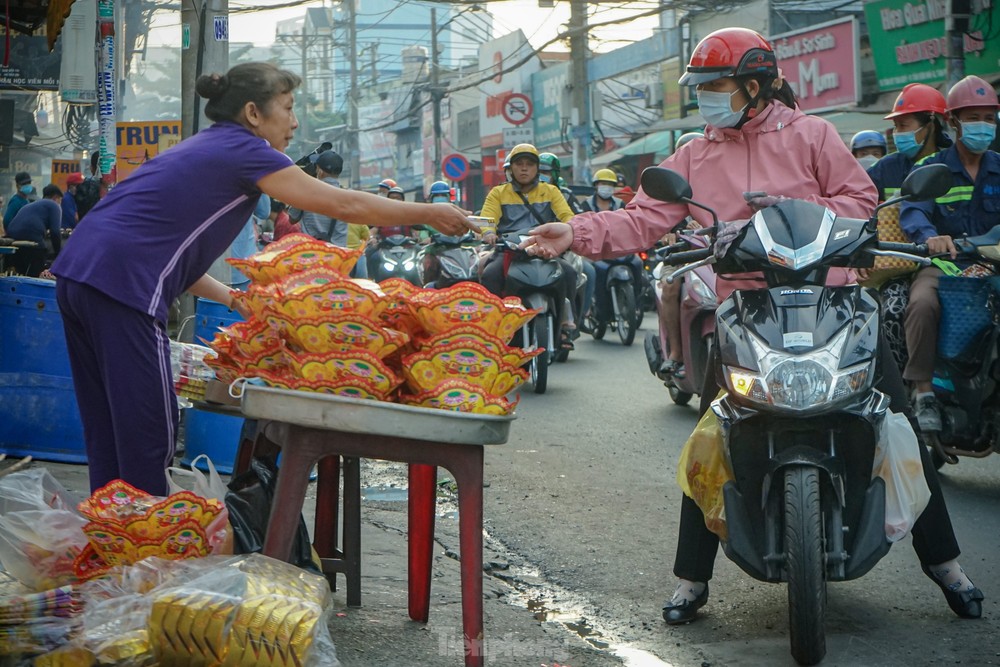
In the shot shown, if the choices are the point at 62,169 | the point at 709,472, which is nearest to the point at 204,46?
the point at 709,472

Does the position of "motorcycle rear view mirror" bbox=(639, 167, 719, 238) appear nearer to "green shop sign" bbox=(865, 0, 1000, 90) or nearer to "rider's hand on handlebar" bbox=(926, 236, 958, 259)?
"rider's hand on handlebar" bbox=(926, 236, 958, 259)

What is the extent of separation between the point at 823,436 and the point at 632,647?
910 mm

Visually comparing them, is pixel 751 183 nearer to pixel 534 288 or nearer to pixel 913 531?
pixel 913 531

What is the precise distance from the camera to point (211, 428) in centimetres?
631

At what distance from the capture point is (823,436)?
377 centimetres

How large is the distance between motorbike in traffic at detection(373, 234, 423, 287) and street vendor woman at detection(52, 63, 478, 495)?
12383 millimetres

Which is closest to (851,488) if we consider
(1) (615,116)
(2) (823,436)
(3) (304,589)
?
(2) (823,436)

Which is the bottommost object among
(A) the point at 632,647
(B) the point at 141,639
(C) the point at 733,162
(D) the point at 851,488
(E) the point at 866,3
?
(A) the point at 632,647

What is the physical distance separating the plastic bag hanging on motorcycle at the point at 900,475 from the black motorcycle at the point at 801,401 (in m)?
0.07

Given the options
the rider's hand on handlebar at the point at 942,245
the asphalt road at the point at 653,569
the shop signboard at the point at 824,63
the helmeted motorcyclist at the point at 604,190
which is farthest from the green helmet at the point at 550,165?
the shop signboard at the point at 824,63

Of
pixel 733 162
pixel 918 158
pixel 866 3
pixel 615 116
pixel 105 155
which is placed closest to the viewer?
pixel 733 162

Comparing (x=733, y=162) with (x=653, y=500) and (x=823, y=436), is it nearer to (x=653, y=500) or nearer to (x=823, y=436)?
(x=823, y=436)

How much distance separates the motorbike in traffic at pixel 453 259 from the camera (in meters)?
11.9

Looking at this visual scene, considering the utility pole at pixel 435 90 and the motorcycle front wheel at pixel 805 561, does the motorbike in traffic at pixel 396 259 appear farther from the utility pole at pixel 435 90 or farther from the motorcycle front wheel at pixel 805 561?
the utility pole at pixel 435 90
